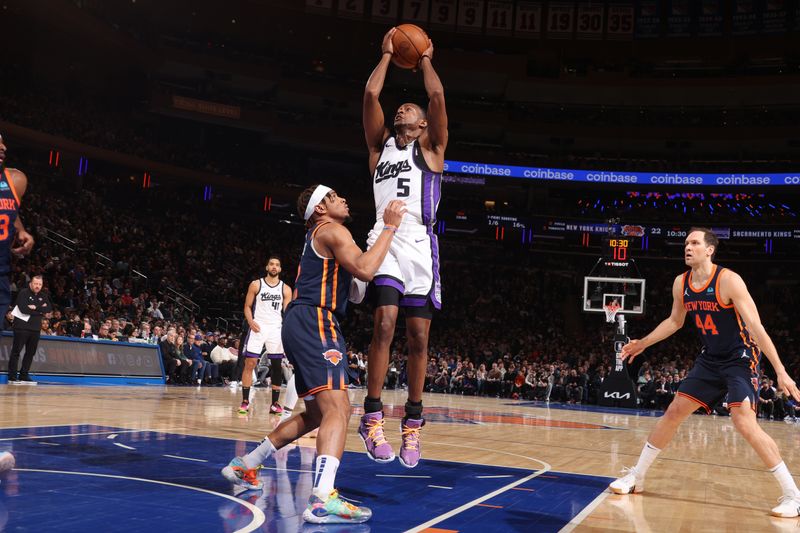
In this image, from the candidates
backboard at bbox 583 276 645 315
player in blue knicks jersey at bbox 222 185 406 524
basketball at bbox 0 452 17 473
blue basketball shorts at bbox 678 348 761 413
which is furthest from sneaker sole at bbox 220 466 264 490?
backboard at bbox 583 276 645 315

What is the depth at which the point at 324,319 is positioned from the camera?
426 cm

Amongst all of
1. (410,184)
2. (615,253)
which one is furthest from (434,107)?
(615,253)

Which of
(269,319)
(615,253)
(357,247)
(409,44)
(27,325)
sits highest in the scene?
(615,253)

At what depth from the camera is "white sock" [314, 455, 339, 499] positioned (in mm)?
3721

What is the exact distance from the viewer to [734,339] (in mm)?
5262

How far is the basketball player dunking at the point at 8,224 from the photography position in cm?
446

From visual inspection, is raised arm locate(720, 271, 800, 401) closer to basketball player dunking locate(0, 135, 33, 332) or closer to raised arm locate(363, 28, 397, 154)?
raised arm locate(363, 28, 397, 154)

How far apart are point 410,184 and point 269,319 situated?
18.0 ft

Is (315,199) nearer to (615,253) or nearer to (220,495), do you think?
(220,495)

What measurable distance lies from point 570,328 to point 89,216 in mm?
20458

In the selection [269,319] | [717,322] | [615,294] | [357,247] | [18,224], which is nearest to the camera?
[357,247]

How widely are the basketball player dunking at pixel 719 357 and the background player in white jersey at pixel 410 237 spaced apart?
1491 mm

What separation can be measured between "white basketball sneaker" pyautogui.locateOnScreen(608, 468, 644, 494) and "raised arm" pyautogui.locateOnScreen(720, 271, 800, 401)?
3.81ft

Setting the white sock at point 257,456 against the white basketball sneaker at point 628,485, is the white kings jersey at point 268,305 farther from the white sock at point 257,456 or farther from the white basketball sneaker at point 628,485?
the white basketball sneaker at point 628,485
